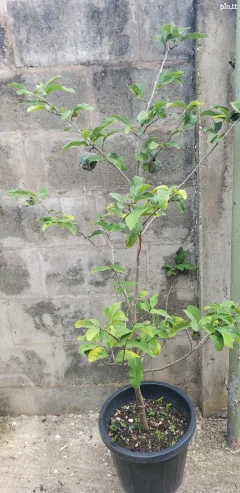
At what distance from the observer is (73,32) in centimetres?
163

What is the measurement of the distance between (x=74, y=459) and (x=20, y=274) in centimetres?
93

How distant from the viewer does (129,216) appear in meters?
1.13

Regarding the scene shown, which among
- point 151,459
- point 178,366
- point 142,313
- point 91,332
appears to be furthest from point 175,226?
point 151,459

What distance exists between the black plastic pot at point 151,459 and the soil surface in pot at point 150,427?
0.10 feet

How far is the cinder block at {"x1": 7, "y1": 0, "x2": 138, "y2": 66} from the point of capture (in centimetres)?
161

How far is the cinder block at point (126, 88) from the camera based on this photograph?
5.53 feet

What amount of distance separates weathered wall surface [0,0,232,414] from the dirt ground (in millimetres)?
98

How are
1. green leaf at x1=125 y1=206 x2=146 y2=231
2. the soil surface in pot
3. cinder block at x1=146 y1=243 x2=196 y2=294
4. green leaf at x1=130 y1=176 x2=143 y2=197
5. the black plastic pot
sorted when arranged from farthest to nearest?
cinder block at x1=146 y1=243 x2=196 y2=294 < the soil surface in pot < the black plastic pot < green leaf at x1=130 y1=176 x2=143 y2=197 < green leaf at x1=125 y1=206 x2=146 y2=231

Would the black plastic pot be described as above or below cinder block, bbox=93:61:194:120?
below

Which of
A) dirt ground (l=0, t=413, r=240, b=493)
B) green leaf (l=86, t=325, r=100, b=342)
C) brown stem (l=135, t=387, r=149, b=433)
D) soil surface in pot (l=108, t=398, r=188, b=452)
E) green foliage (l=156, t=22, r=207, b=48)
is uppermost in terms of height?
green foliage (l=156, t=22, r=207, b=48)

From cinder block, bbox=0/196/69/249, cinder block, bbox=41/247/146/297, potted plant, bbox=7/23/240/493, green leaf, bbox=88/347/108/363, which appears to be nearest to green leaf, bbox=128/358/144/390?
potted plant, bbox=7/23/240/493

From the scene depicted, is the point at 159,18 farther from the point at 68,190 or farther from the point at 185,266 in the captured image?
the point at 185,266

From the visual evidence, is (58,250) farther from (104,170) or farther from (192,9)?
(192,9)

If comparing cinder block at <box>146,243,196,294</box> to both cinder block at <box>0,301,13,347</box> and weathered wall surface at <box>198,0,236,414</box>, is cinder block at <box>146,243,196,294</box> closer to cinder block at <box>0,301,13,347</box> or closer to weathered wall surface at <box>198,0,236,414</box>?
weathered wall surface at <box>198,0,236,414</box>
